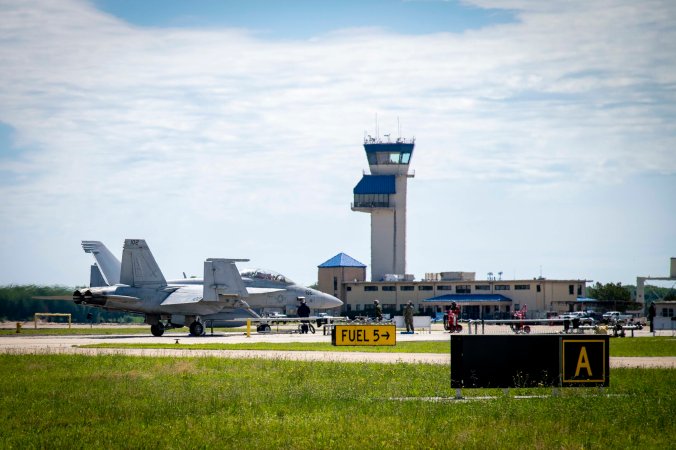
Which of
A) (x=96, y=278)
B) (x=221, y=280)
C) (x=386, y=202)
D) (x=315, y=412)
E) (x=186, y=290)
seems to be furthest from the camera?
(x=386, y=202)

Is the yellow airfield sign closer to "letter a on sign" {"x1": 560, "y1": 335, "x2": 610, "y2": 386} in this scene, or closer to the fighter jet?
the fighter jet

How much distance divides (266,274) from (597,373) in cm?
3859

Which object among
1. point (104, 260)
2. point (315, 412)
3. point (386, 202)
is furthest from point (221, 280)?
point (386, 202)

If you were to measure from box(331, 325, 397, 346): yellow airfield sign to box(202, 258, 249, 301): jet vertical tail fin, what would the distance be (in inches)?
548

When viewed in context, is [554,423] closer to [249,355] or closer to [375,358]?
[375,358]

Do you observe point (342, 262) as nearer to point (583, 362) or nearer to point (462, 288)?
point (462, 288)

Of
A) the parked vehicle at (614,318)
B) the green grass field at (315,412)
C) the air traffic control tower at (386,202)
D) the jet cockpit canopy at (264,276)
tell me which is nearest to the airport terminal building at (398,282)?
the air traffic control tower at (386,202)

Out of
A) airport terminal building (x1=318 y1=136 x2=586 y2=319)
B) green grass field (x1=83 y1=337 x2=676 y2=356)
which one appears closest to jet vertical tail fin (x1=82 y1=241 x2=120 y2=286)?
green grass field (x1=83 y1=337 x2=676 y2=356)

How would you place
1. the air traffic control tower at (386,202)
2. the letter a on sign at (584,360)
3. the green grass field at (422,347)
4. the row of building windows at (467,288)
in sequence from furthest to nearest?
the air traffic control tower at (386,202), the row of building windows at (467,288), the green grass field at (422,347), the letter a on sign at (584,360)

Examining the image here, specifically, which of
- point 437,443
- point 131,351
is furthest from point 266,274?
point 437,443

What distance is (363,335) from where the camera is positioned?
1449 inches

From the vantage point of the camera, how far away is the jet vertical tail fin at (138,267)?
165ft

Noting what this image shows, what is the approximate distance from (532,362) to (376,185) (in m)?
98.4

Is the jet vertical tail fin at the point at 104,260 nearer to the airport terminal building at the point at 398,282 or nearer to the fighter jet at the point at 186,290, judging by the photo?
the fighter jet at the point at 186,290
